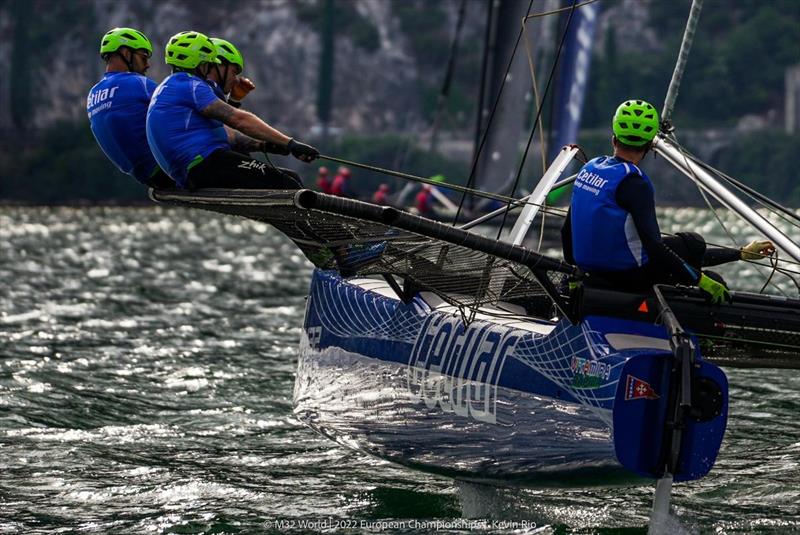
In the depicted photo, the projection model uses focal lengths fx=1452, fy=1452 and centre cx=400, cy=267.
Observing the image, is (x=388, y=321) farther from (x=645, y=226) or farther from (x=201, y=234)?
(x=201, y=234)

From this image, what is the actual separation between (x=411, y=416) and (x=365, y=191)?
65.5 meters

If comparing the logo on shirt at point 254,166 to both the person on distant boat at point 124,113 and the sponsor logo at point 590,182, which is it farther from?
the sponsor logo at point 590,182

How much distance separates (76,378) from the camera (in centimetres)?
1102

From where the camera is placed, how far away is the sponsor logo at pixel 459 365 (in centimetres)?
618

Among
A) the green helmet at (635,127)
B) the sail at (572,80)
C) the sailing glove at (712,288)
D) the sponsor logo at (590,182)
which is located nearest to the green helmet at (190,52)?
the sponsor logo at (590,182)

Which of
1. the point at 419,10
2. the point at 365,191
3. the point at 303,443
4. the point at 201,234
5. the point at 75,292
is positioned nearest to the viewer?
the point at 303,443

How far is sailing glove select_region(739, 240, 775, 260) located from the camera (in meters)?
6.56

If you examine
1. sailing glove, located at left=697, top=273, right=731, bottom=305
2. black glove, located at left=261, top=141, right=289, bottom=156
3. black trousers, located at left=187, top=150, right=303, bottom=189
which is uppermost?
black glove, located at left=261, top=141, right=289, bottom=156

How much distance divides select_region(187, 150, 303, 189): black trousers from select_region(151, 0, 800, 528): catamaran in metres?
0.12

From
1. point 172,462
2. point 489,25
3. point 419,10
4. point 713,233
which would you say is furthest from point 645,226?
point 419,10

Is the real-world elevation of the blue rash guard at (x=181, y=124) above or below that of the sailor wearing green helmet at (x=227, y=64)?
below

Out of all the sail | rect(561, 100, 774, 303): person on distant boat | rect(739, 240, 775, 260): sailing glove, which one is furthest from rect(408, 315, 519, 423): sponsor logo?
the sail

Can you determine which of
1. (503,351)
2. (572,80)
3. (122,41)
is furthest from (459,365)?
(572,80)

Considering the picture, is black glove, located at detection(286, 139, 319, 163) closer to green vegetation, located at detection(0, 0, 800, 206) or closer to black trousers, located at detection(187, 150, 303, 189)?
black trousers, located at detection(187, 150, 303, 189)
